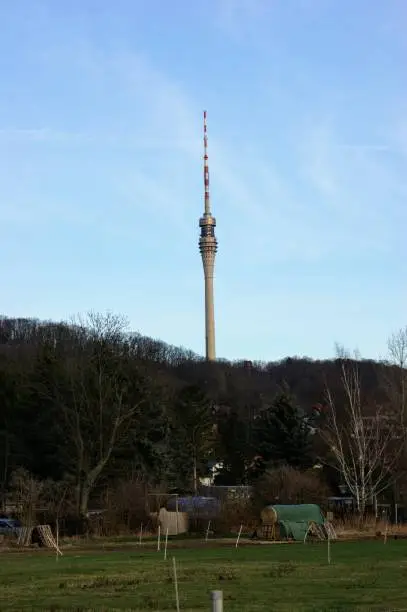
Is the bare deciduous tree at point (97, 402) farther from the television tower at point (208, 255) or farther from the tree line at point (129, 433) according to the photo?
the television tower at point (208, 255)

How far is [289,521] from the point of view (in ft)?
152

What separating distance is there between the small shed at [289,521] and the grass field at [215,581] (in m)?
10.5

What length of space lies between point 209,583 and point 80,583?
3138mm

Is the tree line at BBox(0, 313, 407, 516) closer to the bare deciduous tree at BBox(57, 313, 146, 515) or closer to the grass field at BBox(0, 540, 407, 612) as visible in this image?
the bare deciduous tree at BBox(57, 313, 146, 515)

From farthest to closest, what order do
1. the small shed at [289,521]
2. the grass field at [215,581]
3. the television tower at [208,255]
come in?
1. the television tower at [208,255]
2. the small shed at [289,521]
3. the grass field at [215,581]

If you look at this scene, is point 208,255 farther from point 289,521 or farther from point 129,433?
point 289,521

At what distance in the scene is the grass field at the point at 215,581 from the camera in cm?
1742

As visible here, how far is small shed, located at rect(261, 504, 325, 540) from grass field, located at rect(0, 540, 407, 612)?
1046 centimetres

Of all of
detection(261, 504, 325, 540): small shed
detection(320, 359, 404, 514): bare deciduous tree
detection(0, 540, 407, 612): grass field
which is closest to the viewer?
detection(0, 540, 407, 612): grass field

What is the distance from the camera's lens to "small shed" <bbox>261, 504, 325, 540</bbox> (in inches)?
1817

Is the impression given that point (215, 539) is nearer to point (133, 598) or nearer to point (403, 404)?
point (403, 404)

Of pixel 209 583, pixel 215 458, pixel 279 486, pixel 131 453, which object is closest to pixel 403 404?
pixel 279 486

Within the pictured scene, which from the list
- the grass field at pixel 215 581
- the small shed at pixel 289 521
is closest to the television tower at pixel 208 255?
the small shed at pixel 289 521

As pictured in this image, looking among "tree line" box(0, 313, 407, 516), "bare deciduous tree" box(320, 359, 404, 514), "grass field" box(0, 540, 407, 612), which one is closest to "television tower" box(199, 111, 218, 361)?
"tree line" box(0, 313, 407, 516)
